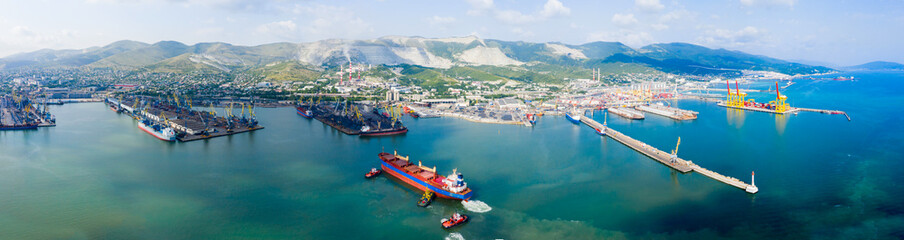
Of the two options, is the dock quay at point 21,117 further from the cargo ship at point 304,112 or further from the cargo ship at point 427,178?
the cargo ship at point 427,178

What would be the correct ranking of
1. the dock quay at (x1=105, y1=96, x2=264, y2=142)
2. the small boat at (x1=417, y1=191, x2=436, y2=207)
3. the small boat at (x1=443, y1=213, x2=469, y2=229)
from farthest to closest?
the dock quay at (x1=105, y1=96, x2=264, y2=142)
the small boat at (x1=417, y1=191, x2=436, y2=207)
the small boat at (x1=443, y1=213, x2=469, y2=229)

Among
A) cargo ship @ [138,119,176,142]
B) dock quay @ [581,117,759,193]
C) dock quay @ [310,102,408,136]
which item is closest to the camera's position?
dock quay @ [581,117,759,193]

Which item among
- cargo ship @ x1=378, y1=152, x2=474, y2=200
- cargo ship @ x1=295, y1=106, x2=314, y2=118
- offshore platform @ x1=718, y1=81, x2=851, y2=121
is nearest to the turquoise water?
cargo ship @ x1=378, y1=152, x2=474, y2=200

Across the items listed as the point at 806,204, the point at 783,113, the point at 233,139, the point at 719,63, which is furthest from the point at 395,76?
the point at 719,63

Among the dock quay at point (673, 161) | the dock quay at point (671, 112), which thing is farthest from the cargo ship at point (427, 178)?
the dock quay at point (671, 112)

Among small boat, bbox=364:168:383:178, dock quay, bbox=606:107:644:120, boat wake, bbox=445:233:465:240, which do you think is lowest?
boat wake, bbox=445:233:465:240

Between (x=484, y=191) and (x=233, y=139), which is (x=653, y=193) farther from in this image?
(x=233, y=139)

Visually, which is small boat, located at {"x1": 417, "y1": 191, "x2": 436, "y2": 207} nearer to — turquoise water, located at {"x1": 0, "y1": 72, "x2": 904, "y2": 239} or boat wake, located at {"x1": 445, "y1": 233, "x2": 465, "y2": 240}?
turquoise water, located at {"x1": 0, "y1": 72, "x2": 904, "y2": 239}
